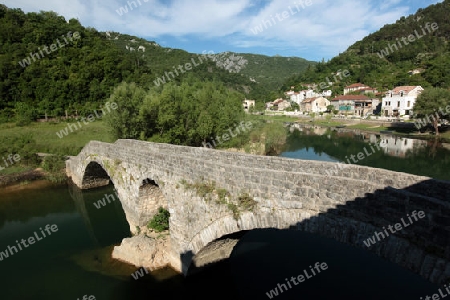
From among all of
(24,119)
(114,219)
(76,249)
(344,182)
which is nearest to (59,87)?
(24,119)

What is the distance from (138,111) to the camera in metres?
18.9

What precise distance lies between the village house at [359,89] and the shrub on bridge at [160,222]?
74.6m

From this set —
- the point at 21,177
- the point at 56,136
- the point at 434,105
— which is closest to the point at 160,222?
the point at 21,177

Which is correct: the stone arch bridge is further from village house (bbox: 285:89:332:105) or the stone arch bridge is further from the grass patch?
village house (bbox: 285:89:332:105)

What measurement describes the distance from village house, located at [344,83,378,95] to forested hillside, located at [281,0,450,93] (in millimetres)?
3151

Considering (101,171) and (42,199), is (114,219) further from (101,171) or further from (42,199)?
(42,199)

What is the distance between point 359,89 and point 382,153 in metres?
57.4

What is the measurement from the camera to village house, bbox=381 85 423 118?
5250cm

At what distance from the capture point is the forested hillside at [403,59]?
69.9 meters

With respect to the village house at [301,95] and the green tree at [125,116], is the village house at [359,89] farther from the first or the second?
the green tree at [125,116]

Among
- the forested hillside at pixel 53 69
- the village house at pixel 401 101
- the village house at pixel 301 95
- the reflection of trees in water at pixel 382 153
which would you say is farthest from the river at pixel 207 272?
the village house at pixel 301 95

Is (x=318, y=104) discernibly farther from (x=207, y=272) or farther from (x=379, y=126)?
(x=207, y=272)

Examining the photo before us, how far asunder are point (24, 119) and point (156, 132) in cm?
2333

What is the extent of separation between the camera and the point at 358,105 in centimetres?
6681
